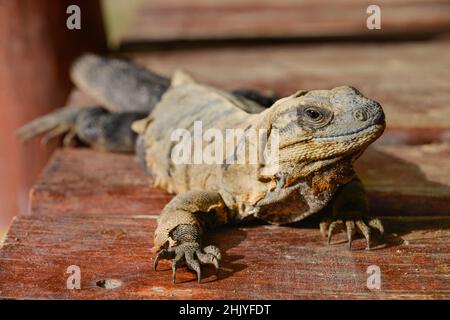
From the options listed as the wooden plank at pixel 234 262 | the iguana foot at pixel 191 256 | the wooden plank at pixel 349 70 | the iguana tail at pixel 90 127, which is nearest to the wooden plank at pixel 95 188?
the iguana tail at pixel 90 127

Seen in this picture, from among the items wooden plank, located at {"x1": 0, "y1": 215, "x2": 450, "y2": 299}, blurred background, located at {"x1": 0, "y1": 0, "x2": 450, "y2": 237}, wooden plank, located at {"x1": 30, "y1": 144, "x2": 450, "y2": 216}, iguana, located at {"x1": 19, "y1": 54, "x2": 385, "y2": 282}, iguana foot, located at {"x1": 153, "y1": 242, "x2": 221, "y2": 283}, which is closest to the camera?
wooden plank, located at {"x1": 0, "y1": 215, "x2": 450, "y2": 299}

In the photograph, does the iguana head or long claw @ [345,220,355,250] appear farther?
long claw @ [345,220,355,250]

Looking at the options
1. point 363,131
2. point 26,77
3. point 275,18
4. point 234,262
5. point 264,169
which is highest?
point 275,18

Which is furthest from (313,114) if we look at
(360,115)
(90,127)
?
(90,127)

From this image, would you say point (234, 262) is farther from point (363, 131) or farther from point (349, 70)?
point (349, 70)

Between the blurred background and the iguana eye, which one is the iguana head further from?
the blurred background

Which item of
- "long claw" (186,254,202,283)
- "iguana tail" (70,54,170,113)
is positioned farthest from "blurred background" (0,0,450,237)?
"long claw" (186,254,202,283)

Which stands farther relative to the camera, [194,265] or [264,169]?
[264,169]
